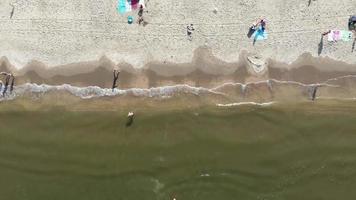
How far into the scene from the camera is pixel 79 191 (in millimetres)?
20141

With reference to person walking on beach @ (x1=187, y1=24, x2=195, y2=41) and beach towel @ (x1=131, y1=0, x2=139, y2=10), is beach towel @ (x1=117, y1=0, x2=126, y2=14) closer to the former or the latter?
beach towel @ (x1=131, y1=0, x2=139, y2=10)

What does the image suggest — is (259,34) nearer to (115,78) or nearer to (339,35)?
(339,35)

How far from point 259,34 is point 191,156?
18.1 feet

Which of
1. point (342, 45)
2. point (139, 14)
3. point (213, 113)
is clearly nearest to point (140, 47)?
point (139, 14)

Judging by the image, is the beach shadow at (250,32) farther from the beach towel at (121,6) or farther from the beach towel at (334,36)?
the beach towel at (121,6)

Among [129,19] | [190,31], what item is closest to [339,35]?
[190,31]

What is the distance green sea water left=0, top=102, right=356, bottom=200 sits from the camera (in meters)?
20.0

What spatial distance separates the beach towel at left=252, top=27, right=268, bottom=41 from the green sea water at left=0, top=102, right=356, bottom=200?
2.77m

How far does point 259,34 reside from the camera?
2031 centimetres

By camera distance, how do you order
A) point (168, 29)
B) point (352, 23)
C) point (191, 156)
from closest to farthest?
1. point (191, 156)
2. point (352, 23)
3. point (168, 29)

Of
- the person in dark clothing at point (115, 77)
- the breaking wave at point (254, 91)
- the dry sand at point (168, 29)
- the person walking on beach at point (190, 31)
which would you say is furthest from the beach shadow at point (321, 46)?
the person in dark clothing at point (115, 77)

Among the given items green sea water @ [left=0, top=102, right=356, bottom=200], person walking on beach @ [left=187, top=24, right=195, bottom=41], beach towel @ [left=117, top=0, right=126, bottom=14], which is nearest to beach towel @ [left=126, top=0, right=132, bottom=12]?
beach towel @ [left=117, top=0, right=126, bottom=14]

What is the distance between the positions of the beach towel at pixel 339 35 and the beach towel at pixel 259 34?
2559 mm

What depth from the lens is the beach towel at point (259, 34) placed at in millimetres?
20298
